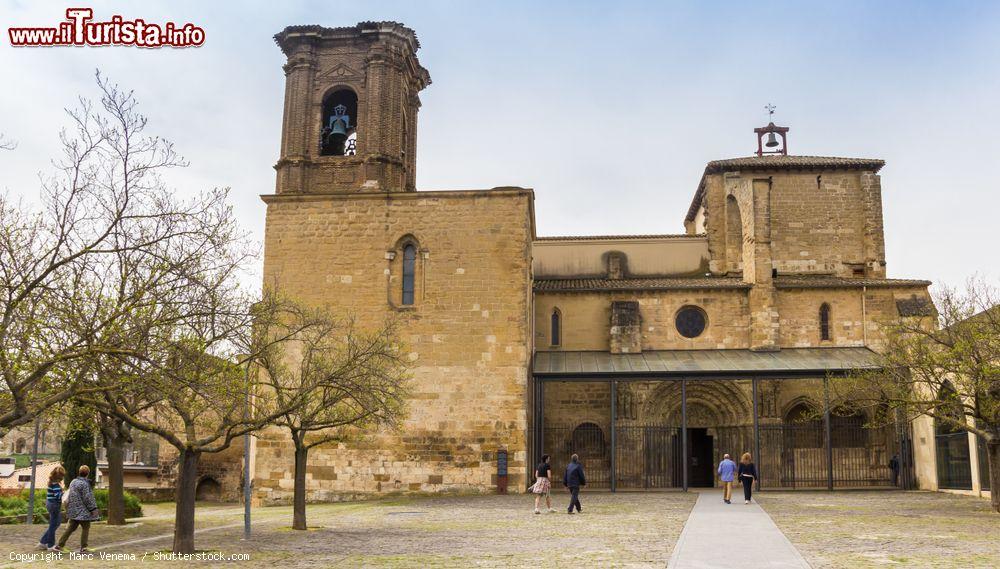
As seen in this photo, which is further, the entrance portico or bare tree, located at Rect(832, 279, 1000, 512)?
the entrance portico

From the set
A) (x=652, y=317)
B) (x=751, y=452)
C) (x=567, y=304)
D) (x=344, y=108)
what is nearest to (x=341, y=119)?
(x=344, y=108)

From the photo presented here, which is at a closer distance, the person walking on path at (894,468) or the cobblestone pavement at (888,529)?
the cobblestone pavement at (888,529)

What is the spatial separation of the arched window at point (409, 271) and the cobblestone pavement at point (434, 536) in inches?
238

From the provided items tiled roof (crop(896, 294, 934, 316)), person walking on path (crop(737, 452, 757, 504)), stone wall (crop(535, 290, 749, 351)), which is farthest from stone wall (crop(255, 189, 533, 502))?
Result: tiled roof (crop(896, 294, 934, 316))

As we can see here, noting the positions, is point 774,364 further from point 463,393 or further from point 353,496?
point 353,496

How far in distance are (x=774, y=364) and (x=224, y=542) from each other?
61.8 feet

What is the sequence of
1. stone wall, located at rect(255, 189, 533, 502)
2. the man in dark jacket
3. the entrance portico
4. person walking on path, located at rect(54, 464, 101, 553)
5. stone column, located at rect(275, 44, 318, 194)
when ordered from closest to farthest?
person walking on path, located at rect(54, 464, 101, 553) < the man in dark jacket < stone wall, located at rect(255, 189, 533, 502) < stone column, located at rect(275, 44, 318, 194) < the entrance portico

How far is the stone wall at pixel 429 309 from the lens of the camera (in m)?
23.0

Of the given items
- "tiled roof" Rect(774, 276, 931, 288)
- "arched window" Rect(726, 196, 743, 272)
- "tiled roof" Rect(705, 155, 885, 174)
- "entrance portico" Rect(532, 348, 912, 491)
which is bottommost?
"entrance portico" Rect(532, 348, 912, 491)

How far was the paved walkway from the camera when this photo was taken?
9873mm

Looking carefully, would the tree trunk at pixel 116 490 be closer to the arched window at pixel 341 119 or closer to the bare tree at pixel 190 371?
the bare tree at pixel 190 371

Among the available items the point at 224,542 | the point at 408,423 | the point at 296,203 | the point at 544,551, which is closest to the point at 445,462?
the point at 408,423

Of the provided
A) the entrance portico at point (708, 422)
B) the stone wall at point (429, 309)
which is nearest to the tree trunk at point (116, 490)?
the stone wall at point (429, 309)

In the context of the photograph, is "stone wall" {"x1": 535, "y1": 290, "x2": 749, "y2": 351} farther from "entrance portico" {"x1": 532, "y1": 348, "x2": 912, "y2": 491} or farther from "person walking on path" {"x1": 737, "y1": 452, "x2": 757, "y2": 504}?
"person walking on path" {"x1": 737, "y1": 452, "x2": 757, "y2": 504}
